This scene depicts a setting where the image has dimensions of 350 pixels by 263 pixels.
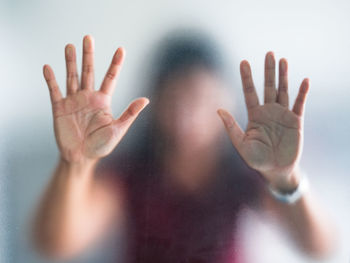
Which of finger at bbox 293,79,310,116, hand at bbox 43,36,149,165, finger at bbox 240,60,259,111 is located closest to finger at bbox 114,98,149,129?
hand at bbox 43,36,149,165

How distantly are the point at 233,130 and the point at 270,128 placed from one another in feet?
0.29

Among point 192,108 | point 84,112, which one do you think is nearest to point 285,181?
point 192,108

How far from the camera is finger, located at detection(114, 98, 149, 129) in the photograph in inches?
30.8

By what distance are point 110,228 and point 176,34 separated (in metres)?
0.47

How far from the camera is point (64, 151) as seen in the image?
0.78 metres

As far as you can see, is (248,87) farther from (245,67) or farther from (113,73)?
(113,73)

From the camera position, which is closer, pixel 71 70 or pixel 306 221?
pixel 71 70

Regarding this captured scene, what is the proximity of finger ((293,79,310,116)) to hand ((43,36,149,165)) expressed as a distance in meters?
0.40

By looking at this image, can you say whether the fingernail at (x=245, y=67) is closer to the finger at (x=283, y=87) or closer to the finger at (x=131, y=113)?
the finger at (x=283, y=87)

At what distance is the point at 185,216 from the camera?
32.9 inches

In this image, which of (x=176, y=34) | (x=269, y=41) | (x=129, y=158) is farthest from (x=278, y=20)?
(x=129, y=158)

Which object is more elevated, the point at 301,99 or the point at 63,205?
the point at 301,99

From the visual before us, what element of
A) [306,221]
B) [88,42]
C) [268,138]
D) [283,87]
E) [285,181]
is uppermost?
[88,42]

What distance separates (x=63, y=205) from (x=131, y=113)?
254 mm
